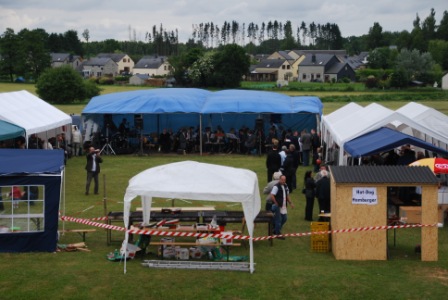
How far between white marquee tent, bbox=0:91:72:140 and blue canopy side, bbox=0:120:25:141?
0.81 feet

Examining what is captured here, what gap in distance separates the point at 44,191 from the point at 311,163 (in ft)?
48.1

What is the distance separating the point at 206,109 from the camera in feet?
91.8

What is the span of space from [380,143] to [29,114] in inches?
496

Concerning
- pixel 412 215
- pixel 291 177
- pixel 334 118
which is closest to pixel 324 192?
pixel 412 215

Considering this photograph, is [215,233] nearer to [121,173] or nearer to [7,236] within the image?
[7,236]

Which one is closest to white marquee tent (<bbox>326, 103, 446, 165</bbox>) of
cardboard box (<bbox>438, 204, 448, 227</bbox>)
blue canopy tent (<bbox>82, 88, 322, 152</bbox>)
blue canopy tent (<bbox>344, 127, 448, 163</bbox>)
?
blue canopy tent (<bbox>344, 127, 448, 163</bbox>)

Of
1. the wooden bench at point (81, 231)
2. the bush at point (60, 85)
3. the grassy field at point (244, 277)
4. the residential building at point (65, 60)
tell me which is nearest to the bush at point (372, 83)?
the bush at point (60, 85)

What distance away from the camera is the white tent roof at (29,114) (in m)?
21.8

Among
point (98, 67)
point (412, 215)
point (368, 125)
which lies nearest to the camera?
point (412, 215)

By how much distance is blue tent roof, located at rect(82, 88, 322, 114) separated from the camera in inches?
1097

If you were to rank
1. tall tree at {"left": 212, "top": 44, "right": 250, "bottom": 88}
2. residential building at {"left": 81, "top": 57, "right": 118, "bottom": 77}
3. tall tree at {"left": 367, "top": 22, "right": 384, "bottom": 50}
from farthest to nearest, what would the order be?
tall tree at {"left": 367, "top": 22, "right": 384, "bottom": 50}
residential building at {"left": 81, "top": 57, "right": 118, "bottom": 77}
tall tree at {"left": 212, "top": 44, "right": 250, "bottom": 88}

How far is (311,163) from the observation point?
83.5ft

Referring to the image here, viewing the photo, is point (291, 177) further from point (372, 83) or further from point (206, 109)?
point (372, 83)

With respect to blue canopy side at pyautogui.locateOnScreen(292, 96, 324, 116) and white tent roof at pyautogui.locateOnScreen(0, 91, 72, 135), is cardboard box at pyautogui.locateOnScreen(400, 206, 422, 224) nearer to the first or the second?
white tent roof at pyautogui.locateOnScreen(0, 91, 72, 135)
